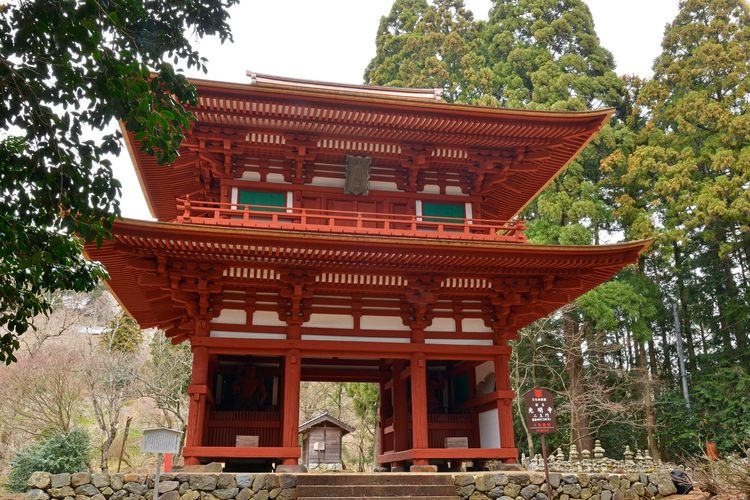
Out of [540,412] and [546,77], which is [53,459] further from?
[546,77]

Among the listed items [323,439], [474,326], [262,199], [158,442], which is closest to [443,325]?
[474,326]

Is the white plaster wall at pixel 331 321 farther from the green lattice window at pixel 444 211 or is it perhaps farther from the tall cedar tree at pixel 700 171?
the tall cedar tree at pixel 700 171

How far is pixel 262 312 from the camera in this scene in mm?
11195

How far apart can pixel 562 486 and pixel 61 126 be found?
363 inches

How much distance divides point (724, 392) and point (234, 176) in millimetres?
19159

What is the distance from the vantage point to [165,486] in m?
9.09

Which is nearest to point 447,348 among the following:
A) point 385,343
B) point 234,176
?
point 385,343

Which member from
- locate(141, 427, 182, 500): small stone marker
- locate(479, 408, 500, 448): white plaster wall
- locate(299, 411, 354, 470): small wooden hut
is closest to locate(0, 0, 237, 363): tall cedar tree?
→ locate(141, 427, 182, 500): small stone marker

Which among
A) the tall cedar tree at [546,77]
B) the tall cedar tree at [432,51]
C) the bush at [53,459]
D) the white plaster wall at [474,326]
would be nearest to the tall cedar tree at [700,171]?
the tall cedar tree at [546,77]

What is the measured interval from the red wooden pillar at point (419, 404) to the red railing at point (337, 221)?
2.51m

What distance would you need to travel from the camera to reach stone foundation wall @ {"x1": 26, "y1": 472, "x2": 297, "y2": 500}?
29.4 feet

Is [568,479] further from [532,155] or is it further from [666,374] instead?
[666,374]

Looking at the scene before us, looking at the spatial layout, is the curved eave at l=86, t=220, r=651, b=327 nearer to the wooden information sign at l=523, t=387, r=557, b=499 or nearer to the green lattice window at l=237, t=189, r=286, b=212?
the green lattice window at l=237, t=189, r=286, b=212

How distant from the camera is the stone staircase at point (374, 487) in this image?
9039 mm
